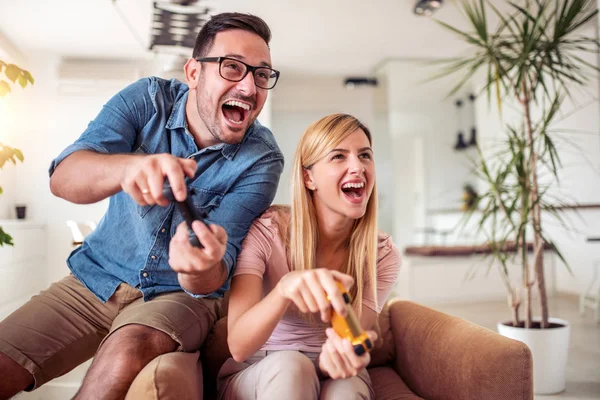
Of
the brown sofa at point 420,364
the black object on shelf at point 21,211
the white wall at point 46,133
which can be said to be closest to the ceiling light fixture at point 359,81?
the white wall at point 46,133

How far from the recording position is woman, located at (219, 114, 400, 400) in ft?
3.76

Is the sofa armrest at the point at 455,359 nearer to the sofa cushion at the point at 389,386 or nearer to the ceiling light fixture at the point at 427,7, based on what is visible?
the sofa cushion at the point at 389,386

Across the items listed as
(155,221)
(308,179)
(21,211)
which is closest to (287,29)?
(21,211)

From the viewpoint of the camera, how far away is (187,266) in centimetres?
90

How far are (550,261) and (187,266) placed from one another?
5.31 m

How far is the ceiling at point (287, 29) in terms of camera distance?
15.8 feet

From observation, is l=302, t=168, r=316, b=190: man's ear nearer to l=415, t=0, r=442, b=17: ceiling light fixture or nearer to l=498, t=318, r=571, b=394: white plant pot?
l=498, t=318, r=571, b=394: white plant pot

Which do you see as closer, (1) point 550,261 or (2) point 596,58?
(2) point 596,58

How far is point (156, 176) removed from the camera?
797 mm

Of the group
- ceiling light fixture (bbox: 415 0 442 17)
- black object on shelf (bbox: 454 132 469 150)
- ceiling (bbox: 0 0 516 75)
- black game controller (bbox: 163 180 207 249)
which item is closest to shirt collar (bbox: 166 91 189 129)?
black game controller (bbox: 163 180 207 249)

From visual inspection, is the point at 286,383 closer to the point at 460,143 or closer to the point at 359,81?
the point at 359,81

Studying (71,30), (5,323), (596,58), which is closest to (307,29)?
(71,30)

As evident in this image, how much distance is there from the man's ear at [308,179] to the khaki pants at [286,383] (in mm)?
441

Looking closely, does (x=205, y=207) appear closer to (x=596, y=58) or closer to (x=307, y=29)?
(x=307, y=29)
